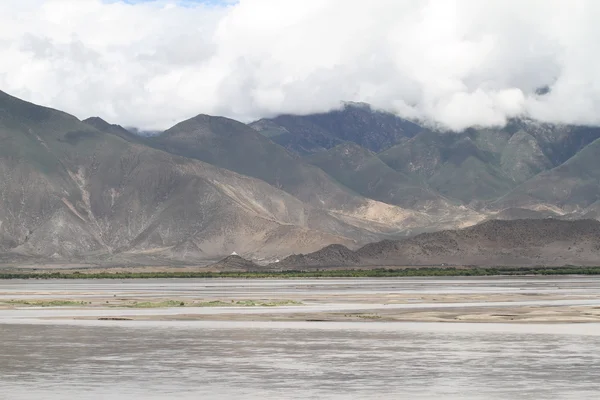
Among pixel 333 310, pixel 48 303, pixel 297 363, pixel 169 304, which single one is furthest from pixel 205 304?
pixel 297 363

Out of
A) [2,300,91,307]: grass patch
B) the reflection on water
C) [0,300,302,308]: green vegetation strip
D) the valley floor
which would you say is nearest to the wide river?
the reflection on water

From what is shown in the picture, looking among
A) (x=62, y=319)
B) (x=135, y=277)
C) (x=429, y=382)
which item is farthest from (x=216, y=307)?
(x=135, y=277)

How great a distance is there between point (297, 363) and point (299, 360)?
0.94 m

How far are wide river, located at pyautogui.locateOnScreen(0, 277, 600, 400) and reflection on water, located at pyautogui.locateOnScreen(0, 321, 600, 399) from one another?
0.04 meters

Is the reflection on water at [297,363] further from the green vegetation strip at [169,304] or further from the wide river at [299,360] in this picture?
Answer: the green vegetation strip at [169,304]

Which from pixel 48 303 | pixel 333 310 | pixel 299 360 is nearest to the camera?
pixel 299 360

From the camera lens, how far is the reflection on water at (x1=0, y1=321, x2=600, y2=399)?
30969 millimetres

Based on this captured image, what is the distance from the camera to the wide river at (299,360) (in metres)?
31.1

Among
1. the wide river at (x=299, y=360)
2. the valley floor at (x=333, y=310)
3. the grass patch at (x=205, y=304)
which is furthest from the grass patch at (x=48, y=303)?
the wide river at (x=299, y=360)

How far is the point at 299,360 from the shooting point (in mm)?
39156

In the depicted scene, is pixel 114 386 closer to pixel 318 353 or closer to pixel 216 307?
pixel 318 353

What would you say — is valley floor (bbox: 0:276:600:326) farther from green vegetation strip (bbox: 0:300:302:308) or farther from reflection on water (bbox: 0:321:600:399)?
reflection on water (bbox: 0:321:600:399)

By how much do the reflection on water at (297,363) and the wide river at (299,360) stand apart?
0.04 m

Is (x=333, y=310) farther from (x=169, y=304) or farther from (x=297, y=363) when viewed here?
(x=297, y=363)
